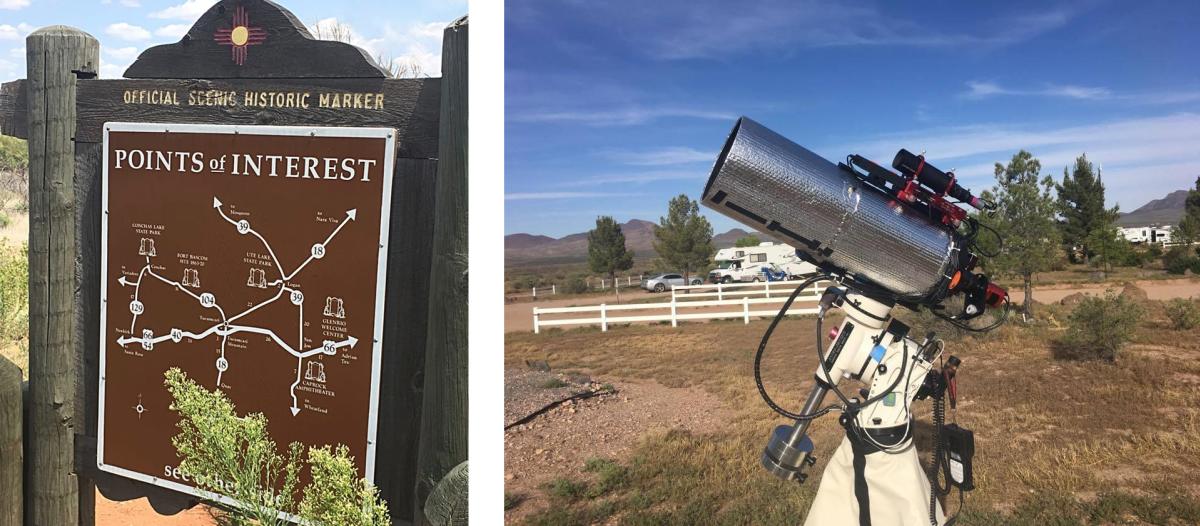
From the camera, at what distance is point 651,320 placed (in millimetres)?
8609

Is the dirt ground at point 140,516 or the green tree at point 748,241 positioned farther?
the green tree at point 748,241

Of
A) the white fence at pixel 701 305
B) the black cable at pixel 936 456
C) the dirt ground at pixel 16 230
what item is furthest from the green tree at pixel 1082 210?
the dirt ground at pixel 16 230

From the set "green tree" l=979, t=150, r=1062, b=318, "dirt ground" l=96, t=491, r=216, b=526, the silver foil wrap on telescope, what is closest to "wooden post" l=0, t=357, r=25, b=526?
"dirt ground" l=96, t=491, r=216, b=526

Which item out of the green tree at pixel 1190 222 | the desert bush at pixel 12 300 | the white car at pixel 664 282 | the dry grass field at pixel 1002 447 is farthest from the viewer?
the white car at pixel 664 282

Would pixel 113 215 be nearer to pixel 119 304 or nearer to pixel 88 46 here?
pixel 119 304

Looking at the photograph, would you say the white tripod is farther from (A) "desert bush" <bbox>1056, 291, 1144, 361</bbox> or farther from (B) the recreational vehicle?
(B) the recreational vehicle

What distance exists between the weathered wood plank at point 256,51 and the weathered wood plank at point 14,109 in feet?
1.65

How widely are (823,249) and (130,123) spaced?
75.6 inches

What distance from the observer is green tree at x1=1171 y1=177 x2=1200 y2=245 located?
4574 mm

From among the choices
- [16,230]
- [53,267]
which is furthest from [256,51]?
[16,230]

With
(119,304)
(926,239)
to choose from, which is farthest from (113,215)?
(926,239)

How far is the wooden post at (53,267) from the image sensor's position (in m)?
2.18

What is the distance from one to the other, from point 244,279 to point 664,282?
30.1 feet

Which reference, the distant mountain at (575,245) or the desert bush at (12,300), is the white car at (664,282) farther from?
the desert bush at (12,300)
